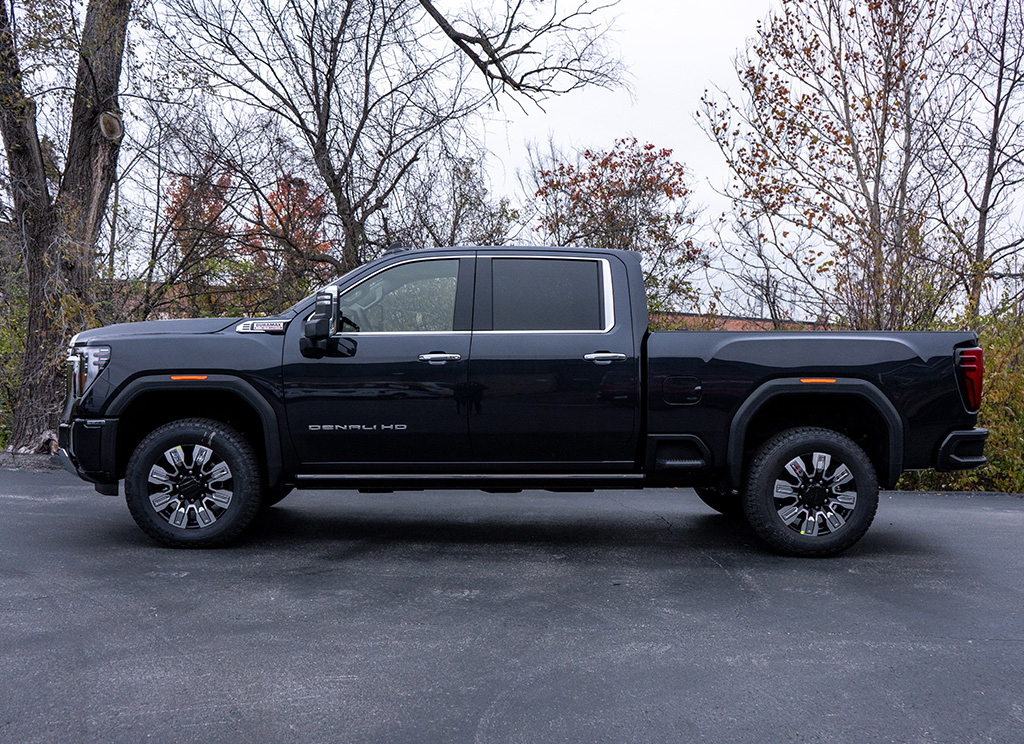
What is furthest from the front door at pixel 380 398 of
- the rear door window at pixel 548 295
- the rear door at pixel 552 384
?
the rear door window at pixel 548 295

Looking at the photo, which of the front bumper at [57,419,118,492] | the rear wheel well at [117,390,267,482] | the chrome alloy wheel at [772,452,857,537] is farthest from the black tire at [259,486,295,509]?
the chrome alloy wheel at [772,452,857,537]

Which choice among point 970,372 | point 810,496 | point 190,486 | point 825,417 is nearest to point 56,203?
point 190,486

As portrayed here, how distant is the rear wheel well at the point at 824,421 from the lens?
5.54 metres

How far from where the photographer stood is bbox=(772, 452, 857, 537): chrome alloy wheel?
17.5 ft

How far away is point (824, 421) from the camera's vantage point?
578cm

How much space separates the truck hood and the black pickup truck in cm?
2

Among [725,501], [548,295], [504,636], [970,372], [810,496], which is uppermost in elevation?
[548,295]

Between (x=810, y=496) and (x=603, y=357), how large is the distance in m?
1.68

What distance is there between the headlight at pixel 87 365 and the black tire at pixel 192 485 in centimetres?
54

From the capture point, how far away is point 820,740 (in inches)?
111

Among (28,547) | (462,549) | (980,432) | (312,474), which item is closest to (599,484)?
(462,549)

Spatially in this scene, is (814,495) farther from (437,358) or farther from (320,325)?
(320,325)

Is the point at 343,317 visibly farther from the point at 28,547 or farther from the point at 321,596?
the point at 28,547

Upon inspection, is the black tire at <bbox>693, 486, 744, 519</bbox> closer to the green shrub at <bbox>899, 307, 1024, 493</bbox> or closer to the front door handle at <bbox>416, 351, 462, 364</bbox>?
the front door handle at <bbox>416, 351, 462, 364</bbox>
